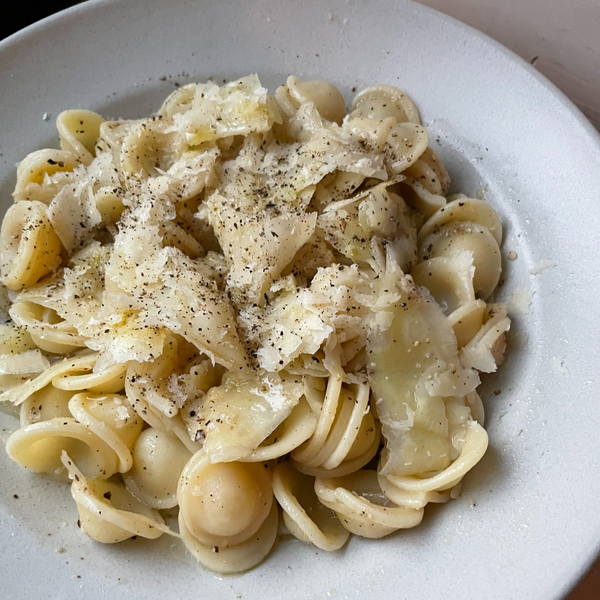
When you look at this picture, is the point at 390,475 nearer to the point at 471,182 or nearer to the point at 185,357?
→ the point at 185,357

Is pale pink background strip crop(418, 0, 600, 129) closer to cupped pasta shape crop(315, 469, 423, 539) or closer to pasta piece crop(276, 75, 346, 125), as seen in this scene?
pasta piece crop(276, 75, 346, 125)

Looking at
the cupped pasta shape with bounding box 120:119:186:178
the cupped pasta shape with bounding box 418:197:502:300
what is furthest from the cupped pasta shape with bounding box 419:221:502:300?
the cupped pasta shape with bounding box 120:119:186:178

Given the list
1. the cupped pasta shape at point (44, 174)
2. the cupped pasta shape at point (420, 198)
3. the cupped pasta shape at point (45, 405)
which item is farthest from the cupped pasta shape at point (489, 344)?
the cupped pasta shape at point (44, 174)

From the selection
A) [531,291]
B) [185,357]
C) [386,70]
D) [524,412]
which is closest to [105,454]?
[185,357]

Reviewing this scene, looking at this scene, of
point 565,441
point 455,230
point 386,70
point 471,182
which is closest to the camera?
point 565,441

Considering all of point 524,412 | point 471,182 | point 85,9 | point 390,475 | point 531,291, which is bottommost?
point 390,475

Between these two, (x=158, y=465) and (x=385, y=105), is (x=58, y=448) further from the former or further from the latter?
(x=385, y=105)

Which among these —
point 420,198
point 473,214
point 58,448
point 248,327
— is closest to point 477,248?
point 473,214
